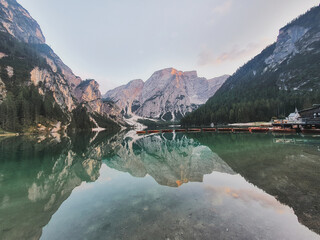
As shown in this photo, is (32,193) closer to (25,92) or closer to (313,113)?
(313,113)

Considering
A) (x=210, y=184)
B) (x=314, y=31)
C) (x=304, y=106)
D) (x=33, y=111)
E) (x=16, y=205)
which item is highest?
(x=314, y=31)

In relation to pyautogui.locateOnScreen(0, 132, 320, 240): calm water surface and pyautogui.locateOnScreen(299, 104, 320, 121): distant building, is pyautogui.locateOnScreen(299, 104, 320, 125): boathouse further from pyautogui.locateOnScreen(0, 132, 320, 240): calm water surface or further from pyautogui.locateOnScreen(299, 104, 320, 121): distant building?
pyautogui.locateOnScreen(0, 132, 320, 240): calm water surface

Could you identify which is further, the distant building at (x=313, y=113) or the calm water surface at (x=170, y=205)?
the distant building at (x=313, y=113)

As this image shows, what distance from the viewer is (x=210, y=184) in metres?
12.8

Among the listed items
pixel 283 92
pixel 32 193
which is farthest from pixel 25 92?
pixel 283 92

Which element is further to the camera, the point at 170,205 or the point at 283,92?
the point at 283,92

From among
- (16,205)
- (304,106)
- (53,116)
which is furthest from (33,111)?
(304,106)

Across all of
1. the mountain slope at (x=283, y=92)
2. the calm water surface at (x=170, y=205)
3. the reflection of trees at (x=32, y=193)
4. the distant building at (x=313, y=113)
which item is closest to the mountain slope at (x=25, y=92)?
the reflection of trees at (x=32, y=193)

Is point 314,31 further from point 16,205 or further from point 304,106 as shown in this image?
point 16,205

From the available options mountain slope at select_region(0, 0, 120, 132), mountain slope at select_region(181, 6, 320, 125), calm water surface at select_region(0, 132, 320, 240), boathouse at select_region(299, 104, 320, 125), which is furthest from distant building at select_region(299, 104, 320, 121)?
mountain slope at select_region(0, 0, 120, 132)

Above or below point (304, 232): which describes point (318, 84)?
above

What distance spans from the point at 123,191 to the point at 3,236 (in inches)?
273

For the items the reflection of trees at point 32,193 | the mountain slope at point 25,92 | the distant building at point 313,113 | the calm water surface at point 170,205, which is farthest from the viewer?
the mountain slope at point 25,92

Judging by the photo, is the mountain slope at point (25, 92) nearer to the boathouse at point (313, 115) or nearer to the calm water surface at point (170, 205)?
the calm water surface at point (170, 205)
